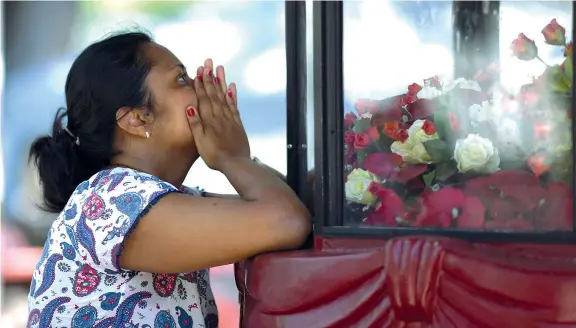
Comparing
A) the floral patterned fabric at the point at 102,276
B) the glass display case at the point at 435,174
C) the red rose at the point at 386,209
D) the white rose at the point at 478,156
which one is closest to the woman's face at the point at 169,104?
the floral patterned fabric at the point at 102,276

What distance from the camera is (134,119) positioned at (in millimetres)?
1313

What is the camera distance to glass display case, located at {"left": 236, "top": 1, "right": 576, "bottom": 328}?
1.07 m

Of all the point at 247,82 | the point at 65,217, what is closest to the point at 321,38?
the point at 65,217

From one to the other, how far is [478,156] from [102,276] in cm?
62

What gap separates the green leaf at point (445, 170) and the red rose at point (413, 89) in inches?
4.6

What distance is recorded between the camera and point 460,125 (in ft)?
3.82

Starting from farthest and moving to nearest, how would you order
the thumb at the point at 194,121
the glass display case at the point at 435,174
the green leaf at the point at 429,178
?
the thumb at the point at 194,121 < the green leaf at the point at 429,178 < the glass display case at the point at 435,174

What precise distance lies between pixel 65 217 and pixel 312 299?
16.9 inches

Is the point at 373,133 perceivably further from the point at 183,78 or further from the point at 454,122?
the point at 183,78

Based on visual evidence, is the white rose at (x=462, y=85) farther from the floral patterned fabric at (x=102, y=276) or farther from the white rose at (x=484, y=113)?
the floral patterned fabric at (x=102, y=276)

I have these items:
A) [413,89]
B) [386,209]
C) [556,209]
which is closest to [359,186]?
[386,209]

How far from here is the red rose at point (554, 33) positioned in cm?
112

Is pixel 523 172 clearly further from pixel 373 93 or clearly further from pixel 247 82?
pixel 247 82

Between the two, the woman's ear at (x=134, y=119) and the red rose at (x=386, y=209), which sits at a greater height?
the woman's ear at (x=134, y=119)
